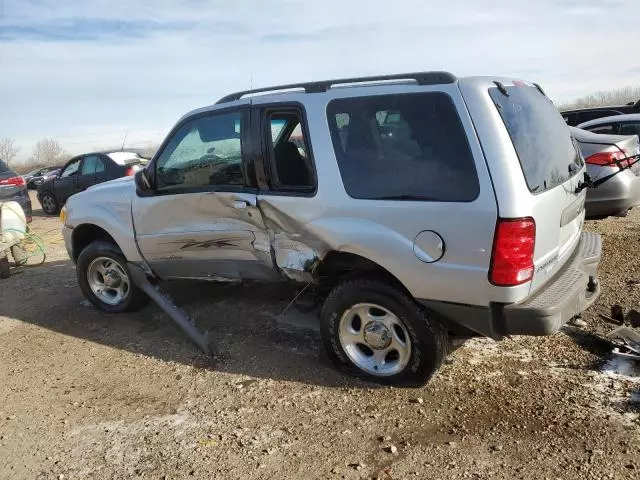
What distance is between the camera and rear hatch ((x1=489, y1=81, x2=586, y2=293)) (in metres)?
3.12

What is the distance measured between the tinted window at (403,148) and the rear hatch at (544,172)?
0.31 m

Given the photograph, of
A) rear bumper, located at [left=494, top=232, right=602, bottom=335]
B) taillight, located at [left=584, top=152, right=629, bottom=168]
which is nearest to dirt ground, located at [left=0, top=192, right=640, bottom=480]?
rear bumper, located at [left=494, top=232, right=602, bottom=335]

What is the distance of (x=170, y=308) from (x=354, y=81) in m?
2.50

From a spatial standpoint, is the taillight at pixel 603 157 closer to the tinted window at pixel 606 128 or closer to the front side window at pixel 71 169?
the tinted window at pixel 606 128

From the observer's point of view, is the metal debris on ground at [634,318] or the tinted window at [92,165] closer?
the metal debris on ground at [634,318]

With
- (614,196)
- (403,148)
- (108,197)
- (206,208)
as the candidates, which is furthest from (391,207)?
(614,196)

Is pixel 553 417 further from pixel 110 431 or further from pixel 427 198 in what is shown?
pixel 110 431

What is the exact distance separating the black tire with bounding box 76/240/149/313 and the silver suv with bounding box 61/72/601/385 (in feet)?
2.40

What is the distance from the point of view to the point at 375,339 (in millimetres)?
3682

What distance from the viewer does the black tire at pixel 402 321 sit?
344 cm

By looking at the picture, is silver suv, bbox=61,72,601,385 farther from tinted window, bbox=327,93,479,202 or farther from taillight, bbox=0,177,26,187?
taillight, bbox=0,177,26,187

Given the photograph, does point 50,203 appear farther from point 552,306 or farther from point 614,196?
point 552,306

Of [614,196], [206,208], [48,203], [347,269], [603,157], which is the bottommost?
[48,203]

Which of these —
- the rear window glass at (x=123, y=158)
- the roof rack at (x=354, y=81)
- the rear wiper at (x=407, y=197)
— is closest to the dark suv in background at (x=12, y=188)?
the rear window glass at (x=123, y=158)
